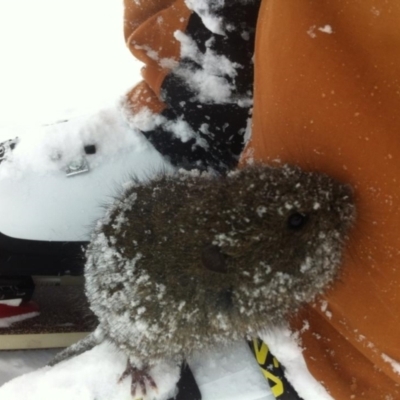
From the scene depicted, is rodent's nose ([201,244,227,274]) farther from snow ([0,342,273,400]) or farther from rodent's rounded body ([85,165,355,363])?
snow ([0,342,273,400])

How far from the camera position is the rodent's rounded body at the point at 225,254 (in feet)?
1.48

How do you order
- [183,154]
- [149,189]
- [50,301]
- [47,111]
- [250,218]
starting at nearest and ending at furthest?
[250,218]
[149,189]
[183,154]
[50,301]
[47,111]

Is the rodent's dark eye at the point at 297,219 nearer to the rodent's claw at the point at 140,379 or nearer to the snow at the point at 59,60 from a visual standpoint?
the rodent's claw at the point at 140,379

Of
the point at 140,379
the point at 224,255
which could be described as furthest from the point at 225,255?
the point at 140,379

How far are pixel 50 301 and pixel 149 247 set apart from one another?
0.55 meters

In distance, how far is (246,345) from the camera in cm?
64

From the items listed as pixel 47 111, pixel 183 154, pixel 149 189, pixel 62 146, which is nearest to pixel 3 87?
pixel 47 111

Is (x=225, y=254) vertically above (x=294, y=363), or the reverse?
(x=225, y=254)

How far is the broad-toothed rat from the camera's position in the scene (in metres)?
0.45

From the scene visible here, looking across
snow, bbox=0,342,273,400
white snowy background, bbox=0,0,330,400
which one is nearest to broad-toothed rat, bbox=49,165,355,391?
snow, bbox=0,342,273,400

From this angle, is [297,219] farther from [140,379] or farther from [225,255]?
[140,379]

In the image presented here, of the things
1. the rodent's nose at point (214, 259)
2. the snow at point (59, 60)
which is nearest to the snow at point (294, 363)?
the rodent's nose at point (214, 259)

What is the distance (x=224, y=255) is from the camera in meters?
0.45

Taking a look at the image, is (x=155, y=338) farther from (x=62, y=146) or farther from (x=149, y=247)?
(x=62, y=146)
